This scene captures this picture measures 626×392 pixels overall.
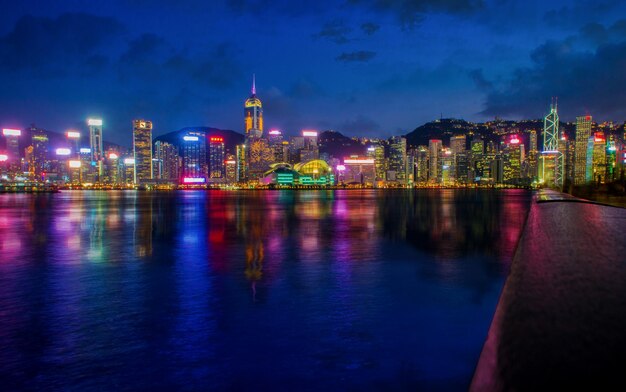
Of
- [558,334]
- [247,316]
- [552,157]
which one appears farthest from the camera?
[552,157]

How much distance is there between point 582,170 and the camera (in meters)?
187

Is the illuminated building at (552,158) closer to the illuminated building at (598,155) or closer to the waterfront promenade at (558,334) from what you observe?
the illuminated building at (598,155)

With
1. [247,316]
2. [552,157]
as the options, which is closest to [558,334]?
[247,316]

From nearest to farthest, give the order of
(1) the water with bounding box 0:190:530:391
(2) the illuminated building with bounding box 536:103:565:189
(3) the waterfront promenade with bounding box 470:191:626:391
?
(3) the waterfront promenade with bounding box 470:191:626:391, (1) the water with bounding box 0:190:530:391, (2) the illuminated building with bounding box 536:103:565:189

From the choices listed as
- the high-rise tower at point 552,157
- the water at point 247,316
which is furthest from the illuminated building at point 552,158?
the water at point 247,316

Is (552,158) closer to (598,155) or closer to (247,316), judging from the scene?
(598,155)

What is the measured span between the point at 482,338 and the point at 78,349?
6.93 m

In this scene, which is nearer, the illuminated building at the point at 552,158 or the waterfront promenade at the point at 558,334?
the waterfront promenade at the point at 558,334

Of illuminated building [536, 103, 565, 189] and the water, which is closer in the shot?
the water

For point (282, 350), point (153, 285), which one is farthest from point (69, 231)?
point (282, 350)

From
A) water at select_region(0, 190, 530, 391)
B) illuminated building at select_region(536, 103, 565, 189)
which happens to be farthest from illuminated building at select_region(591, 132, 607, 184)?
water at select_region(0, 190, 530, 391)

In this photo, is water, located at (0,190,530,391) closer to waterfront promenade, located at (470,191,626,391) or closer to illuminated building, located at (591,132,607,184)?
waterfront promenade, located at (470,191,626,391)

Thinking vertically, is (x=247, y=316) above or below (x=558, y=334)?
below

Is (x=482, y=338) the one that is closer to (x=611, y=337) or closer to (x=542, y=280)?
(x=542, y=280)
